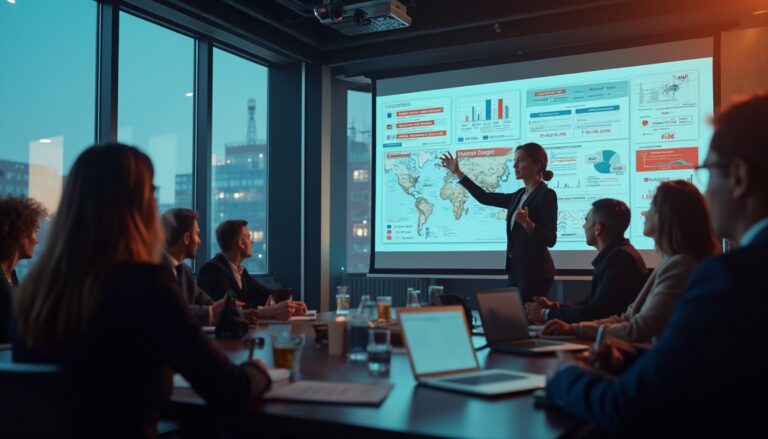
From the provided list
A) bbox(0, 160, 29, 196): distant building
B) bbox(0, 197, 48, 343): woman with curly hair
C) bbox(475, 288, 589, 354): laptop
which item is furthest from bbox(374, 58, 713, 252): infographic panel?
bbox(0, 197, 48, 343): woman with curly hair

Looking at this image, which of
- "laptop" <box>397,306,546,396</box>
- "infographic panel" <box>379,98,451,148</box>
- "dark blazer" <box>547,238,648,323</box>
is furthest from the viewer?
"infographic panel" <box>379,98,451,148</box>

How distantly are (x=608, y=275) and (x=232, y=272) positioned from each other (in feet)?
6.76

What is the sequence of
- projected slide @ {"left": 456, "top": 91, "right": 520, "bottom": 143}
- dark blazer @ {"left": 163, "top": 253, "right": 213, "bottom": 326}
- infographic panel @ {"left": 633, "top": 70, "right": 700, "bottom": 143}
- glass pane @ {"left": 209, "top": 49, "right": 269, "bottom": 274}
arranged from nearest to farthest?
1. dark blazer @ {"left": 163, "top": 253, "right": 213, "bottom": 326}
2. infographic panel @ {"left": 633, "top": 70, "right": 700, "bottom": 143}
3. projected slide @ {"left": 456, "top": 91, "right": 520, "bottom": 143}
4. glass pane @ {"left": 209, "top": 49, "right": 269, "bottom": 274}

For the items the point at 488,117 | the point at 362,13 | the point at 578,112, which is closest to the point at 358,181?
the point at 488,117

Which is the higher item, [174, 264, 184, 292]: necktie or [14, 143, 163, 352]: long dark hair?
[14, 143, 163, 352]: long dark hair

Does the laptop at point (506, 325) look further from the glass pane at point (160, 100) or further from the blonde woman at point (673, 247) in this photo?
the glass pane at point (160, 100)

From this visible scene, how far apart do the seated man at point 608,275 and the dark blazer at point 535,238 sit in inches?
42.4

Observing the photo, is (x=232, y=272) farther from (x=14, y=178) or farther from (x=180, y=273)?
(x=14, y=178)

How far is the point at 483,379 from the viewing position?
5.81 feet

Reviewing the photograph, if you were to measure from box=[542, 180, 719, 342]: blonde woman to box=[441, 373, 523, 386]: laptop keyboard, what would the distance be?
768 mm

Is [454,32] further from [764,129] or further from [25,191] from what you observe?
[764,129]

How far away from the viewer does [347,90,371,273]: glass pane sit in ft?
22.6

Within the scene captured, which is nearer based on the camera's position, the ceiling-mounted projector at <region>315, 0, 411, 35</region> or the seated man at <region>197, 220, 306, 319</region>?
the seated man at <region>197, 220, 306, 319</region>

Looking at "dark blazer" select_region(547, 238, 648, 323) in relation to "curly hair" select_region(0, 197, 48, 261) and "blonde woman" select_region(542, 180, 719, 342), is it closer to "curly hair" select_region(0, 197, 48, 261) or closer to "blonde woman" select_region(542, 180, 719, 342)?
"blonde woman" select_region(542, 180, 719, 342)
